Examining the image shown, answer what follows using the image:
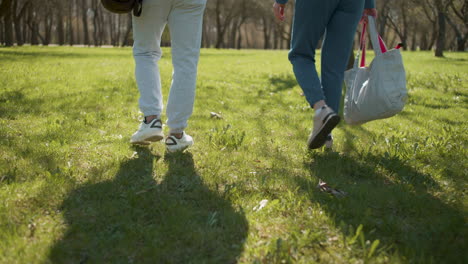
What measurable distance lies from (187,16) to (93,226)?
168 centimetres

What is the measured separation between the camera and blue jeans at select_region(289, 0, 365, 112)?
118 inches

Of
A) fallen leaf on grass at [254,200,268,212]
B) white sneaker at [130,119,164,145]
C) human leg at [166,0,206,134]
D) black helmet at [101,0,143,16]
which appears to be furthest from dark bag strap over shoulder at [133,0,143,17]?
fallen leaf on grass at [254,200,268,212]

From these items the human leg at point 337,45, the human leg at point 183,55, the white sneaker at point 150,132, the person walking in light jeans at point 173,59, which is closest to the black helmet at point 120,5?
the person walking in light jeans at point 173,59

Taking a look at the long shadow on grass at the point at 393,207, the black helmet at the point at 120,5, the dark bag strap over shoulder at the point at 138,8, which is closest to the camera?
the long shadow on grass at the point at 393,207

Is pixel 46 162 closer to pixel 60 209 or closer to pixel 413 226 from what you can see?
pixel 60 209

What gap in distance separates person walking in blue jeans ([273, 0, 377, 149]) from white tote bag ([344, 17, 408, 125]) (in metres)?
0.19

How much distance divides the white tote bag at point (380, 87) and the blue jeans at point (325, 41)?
0.19m

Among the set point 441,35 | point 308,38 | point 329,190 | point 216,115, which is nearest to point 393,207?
point 329,190

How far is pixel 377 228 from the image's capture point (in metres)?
2.07

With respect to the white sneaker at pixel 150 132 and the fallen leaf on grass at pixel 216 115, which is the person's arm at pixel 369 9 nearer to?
the white sneaker at pixel 150 132

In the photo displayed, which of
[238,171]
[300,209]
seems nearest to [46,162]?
[238,171]

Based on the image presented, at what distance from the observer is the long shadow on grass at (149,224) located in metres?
1.77

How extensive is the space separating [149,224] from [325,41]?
206cm

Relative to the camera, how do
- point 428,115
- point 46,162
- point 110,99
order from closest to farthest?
point 46,162 < point 428,115 < point 110,99
